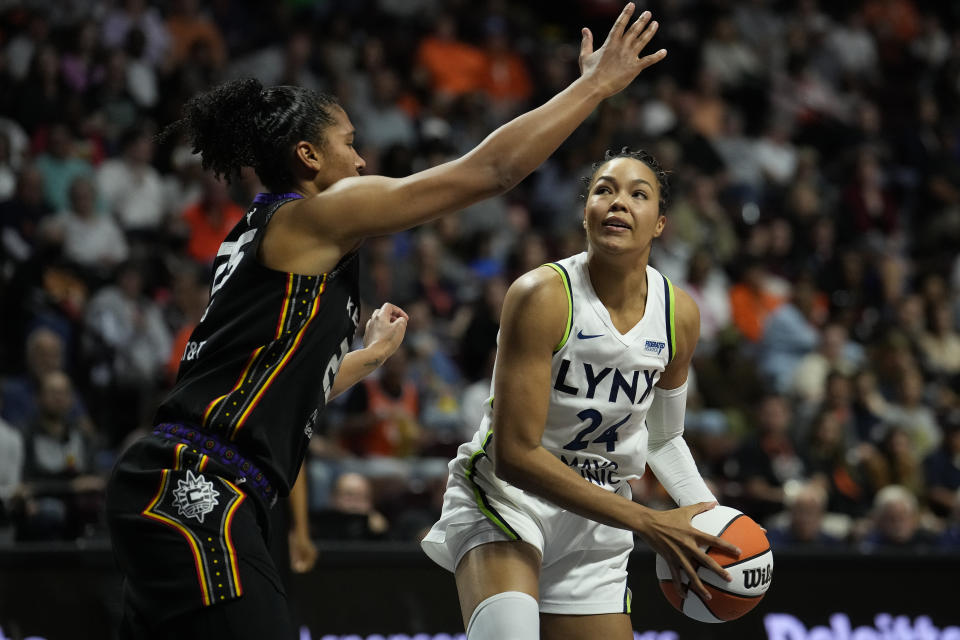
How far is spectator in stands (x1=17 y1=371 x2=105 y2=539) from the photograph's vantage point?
6.59 meters

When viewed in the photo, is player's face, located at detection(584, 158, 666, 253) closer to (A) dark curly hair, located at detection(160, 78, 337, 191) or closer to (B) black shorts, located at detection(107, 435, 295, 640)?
(A) dark curly hair, located at detection(160, 78, 337, 191)

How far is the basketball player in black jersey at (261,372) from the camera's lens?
114 inches

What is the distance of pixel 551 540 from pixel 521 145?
5.27 ft

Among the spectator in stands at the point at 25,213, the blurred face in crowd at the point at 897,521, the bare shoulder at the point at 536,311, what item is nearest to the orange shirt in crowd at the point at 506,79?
the spectator in stands at the point at 25,213

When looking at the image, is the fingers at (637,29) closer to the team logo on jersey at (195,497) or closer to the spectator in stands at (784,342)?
the team logo on jersey at (195,497)

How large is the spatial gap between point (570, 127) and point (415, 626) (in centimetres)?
421

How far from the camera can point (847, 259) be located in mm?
11648

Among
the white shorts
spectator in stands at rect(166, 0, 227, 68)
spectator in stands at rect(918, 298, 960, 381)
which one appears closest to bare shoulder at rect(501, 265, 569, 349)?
the white shorts

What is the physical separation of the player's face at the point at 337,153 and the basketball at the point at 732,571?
1.49m

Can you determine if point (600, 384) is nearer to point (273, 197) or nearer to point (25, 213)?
point (273, 197)

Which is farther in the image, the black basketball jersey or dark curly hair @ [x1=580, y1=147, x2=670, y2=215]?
dark curly hair @ [x1=580, y1=147, x2=670, y2=215]

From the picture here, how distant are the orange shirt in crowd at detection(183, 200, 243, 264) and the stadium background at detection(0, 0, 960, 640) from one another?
0.05 feet

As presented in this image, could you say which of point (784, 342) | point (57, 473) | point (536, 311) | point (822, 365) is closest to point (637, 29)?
point (536, 311)

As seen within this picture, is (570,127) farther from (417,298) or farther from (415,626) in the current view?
(417,298)
